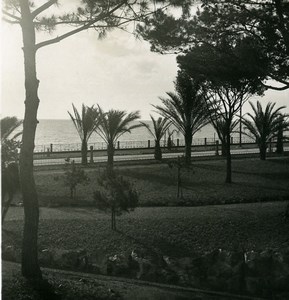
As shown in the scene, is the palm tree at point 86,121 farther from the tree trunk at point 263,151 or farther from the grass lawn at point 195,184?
the tree trunk at point 263,151

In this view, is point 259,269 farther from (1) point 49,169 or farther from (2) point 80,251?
(1) point 49,169

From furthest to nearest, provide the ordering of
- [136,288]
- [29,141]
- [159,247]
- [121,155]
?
[121,155] → [159,247] → [136,288] → [29,141]

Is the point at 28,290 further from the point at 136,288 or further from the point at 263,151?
the point at 263,151

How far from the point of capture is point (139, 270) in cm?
1027

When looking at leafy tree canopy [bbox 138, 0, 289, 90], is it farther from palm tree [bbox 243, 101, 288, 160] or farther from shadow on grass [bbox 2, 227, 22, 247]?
palm tree [bbox 243, 101, 288, 160]

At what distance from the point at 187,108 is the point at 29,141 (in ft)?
51.7

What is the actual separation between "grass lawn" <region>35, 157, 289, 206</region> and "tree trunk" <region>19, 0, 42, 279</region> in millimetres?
7199

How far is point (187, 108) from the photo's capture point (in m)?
23.7

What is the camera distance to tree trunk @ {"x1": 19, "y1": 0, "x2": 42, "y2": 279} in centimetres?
867

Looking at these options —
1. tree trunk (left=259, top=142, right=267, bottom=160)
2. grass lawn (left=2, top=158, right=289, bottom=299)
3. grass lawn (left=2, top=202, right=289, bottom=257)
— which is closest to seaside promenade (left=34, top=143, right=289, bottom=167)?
tree trunk (left=259, top=142, right=267, bottom=160)

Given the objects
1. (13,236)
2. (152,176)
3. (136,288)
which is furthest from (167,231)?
(152,176)

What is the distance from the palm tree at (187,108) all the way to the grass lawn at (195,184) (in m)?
2.12

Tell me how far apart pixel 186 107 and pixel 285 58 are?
1080cm

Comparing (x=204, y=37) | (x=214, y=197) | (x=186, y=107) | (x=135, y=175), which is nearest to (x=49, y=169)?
(x=135, y=175)
